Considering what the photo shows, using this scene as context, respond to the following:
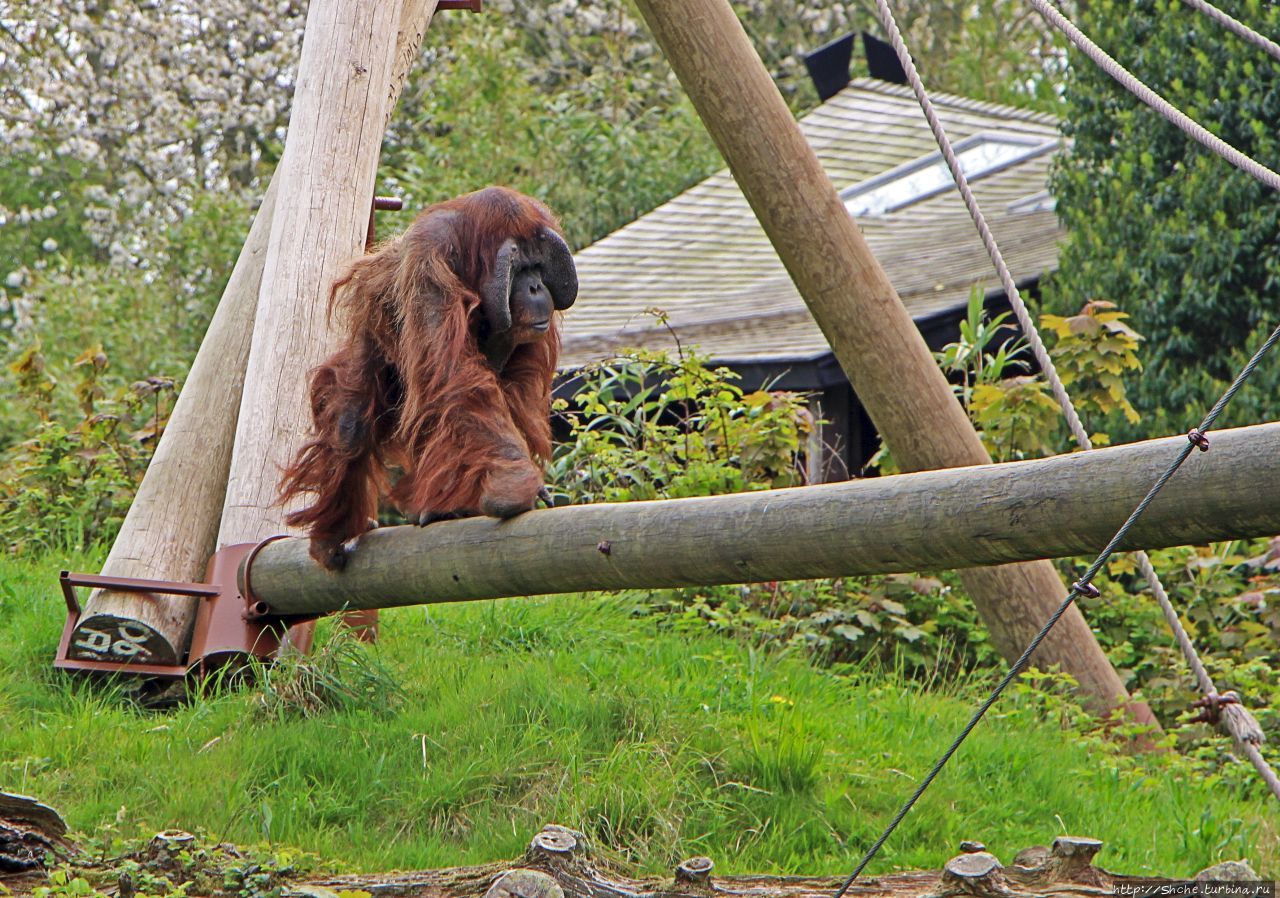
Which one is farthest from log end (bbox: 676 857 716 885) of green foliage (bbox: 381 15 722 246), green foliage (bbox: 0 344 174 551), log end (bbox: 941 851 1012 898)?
green foliage (bbox: 381 15 722 246)

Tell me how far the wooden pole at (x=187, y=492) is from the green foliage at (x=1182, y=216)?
4.70 m

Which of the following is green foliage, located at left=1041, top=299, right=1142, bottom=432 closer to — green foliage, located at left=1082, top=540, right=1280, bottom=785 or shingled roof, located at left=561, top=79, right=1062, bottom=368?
green foliage, located at left=1082, top=540, right=1280, bottom=785

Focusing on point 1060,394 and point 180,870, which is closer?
point 180,870

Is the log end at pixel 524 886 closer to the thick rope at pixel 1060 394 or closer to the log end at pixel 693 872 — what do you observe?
the log end at pixel 693 872

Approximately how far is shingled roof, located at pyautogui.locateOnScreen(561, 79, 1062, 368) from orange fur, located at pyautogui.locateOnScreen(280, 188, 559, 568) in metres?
3.16

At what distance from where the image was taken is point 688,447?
6.09 m

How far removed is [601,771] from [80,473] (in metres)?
3.71

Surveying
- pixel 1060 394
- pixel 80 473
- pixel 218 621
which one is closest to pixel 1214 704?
pixel 1060 394

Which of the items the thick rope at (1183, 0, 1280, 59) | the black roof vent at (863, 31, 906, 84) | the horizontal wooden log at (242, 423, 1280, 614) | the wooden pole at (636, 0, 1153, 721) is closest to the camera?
the horizontal wooden log at (242, 423, 1280, 614)

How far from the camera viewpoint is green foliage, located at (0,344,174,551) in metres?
6.32

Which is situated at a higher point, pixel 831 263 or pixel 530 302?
pixel 530 302

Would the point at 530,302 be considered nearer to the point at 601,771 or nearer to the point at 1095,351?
the point at 601,771

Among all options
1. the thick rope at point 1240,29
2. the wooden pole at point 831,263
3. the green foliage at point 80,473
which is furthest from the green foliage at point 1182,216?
the green foliage at point 80,473

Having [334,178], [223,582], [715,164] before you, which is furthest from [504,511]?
[715,164]
